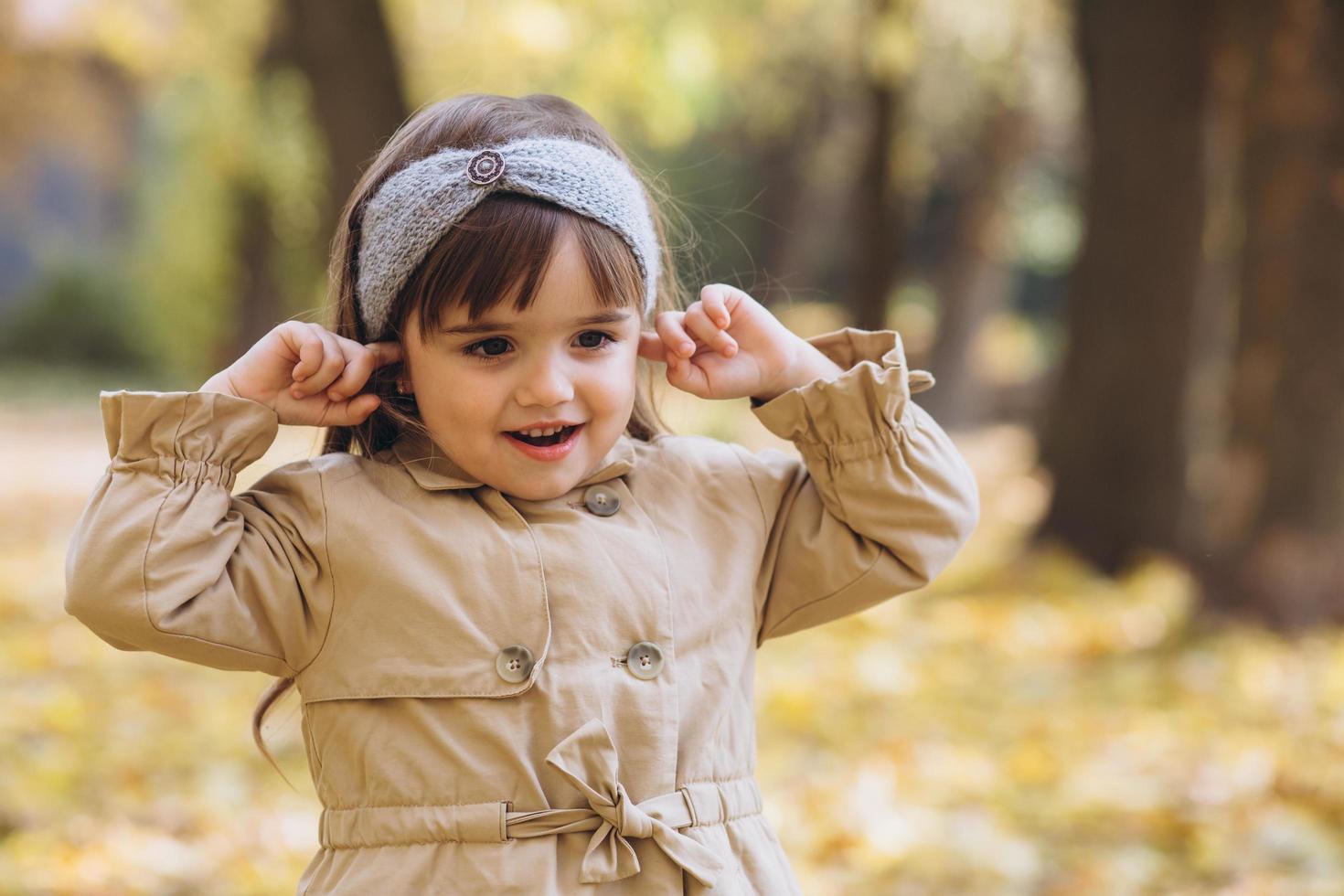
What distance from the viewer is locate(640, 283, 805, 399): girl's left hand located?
2049mm

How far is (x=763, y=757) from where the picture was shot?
14.6ft

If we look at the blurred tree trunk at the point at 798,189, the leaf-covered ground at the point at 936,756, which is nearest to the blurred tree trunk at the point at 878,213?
the leaf-covered ground at the point at 936,756

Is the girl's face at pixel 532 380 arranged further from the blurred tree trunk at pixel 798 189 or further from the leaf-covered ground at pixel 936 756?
the blurred tree trunk at pixel 798 189

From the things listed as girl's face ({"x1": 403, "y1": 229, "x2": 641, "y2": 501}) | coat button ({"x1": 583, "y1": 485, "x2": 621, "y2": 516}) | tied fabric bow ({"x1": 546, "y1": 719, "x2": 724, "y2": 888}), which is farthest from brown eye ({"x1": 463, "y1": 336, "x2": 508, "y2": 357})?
tied fabric bow ({"x1": 546, "y1": 719, "x2": 724, "y2": 888})

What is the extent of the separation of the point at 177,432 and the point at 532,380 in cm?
44

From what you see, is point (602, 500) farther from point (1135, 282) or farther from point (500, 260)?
point (1135, 282)

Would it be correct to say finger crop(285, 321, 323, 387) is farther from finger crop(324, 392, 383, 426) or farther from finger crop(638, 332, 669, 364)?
finger crop(638, 332, 669, 364)

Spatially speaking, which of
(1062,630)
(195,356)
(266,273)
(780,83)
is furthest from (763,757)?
(195,356)

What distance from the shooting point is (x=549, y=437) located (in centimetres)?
188

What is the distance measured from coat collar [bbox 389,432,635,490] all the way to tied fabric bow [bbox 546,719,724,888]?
1.15 feet

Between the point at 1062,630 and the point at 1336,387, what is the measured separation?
1.48m

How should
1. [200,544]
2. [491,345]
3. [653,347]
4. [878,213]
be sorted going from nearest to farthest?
[200,544]
[491,345]
[653,347]
[878,213]

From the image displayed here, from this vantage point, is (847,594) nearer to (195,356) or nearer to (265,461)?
(265,461)

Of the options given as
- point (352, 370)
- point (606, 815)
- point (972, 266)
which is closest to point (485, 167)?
point (352, 370)
